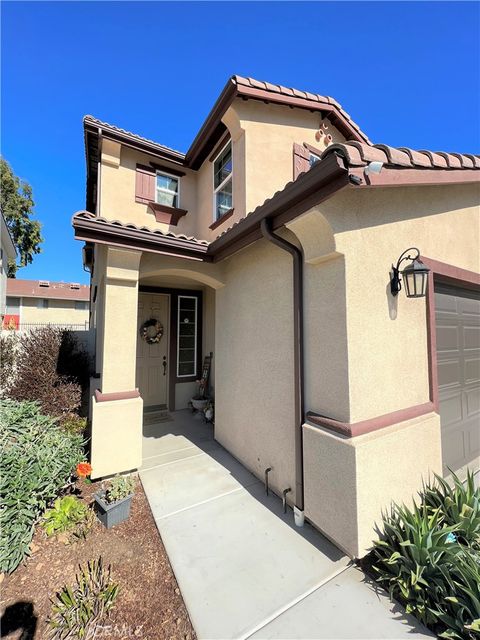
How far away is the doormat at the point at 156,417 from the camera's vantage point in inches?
274

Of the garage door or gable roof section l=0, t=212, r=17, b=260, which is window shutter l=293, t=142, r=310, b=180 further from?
gable roof section l=0, t=212, r=17, b=260

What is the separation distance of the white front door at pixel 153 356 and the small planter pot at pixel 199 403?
916 millimetres

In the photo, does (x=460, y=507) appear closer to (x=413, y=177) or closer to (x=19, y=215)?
(x=413, y=177)

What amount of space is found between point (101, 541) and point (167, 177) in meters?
7.99

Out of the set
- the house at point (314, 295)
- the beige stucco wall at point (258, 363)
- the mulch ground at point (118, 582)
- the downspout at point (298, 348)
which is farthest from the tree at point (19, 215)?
the downspout at point (298, 348)

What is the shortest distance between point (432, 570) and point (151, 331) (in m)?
6.95

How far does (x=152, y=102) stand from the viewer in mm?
7340

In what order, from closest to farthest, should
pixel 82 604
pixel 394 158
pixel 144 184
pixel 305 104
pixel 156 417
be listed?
pixel 82 604, pixel 394 158, pixel 305 104, pixel 144 184, pixel 156 417

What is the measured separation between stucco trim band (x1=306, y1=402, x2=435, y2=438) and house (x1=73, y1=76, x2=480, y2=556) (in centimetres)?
2

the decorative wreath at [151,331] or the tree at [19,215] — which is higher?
the tree at [19,215]

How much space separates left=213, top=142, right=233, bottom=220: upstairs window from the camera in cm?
652

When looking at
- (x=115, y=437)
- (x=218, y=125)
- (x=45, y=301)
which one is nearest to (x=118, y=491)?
(x=115, y=437)

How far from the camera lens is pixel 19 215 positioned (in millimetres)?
19906

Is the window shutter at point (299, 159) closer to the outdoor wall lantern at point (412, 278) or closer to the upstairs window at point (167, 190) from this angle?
the upstairs window at point (167, 190)
